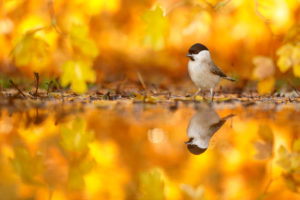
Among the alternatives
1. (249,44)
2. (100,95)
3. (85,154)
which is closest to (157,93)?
(100,95)

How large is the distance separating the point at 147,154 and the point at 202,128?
424 mm

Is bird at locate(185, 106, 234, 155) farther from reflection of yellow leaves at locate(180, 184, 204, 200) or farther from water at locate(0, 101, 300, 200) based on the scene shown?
reflection of yellow leaves at locate(180, 184, 204, 200)

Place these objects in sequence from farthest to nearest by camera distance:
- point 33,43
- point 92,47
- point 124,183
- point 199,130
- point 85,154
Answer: point 33,43, point 92,47, point 199,130, point 85,154, point 124,183

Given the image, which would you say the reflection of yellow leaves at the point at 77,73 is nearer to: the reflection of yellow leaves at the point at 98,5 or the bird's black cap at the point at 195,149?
the bird's black cap at the point at 195,149

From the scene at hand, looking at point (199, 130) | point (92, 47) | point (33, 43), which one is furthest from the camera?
point (33, 43)

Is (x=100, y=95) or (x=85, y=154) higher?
(x=100, y=95)

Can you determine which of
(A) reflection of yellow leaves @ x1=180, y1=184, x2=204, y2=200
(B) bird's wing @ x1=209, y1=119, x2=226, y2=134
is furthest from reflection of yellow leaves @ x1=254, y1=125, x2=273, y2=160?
(A) reflection of yellow leaves @ x1=180, y1=184, x2=204, y2=200

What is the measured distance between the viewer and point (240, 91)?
2.73 meters

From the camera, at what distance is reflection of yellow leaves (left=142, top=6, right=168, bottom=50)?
6.39ft

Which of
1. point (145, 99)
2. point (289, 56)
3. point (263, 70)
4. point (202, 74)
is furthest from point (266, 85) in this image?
point (145, 99)

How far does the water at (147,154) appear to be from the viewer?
2.93ft

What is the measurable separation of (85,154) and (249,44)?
2271 millimetres

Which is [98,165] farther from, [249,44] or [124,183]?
[249,44]

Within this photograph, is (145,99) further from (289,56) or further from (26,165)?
(26,165)
